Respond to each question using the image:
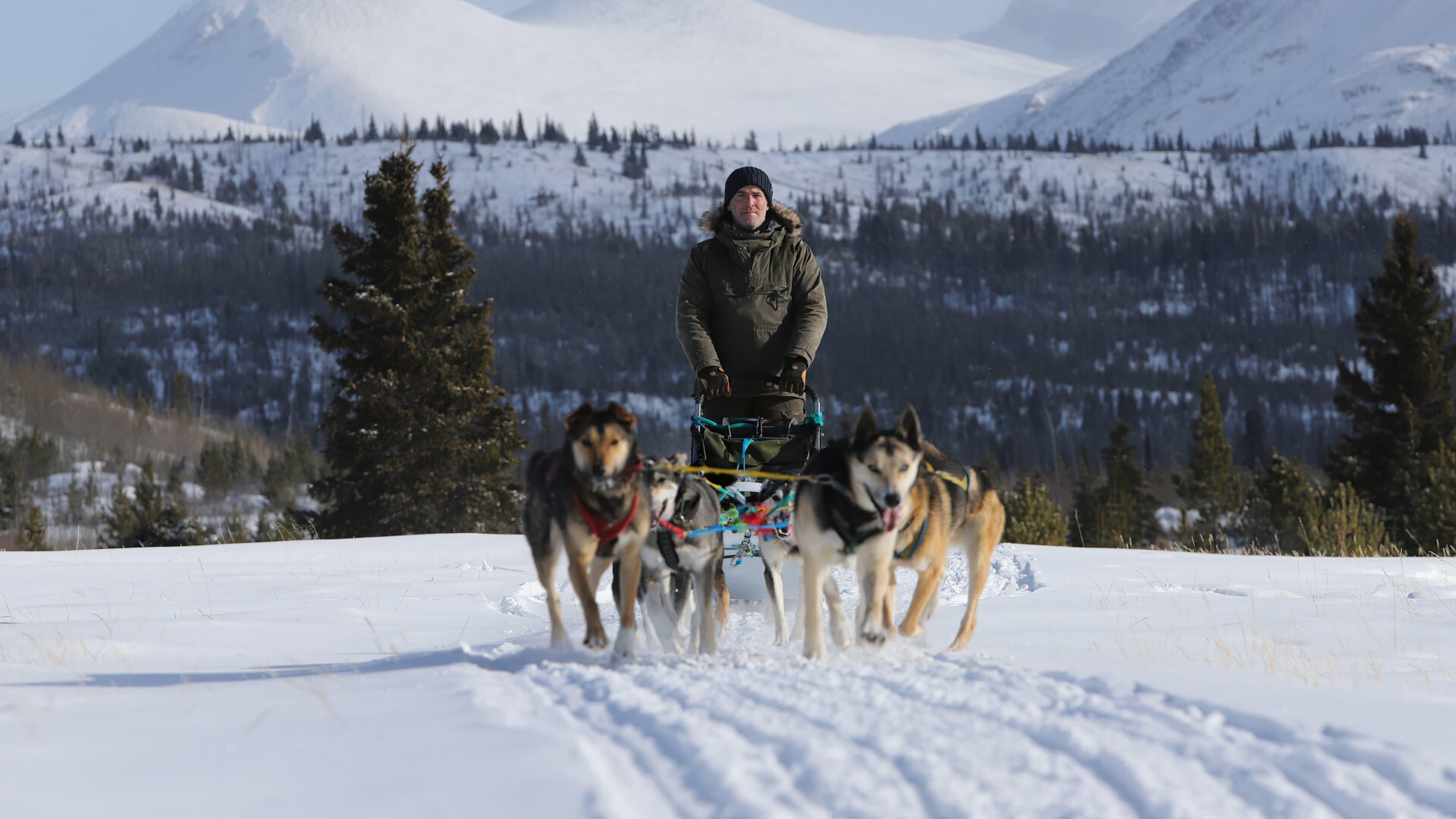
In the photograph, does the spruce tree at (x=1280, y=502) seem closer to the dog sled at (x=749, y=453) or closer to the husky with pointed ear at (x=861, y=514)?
the dog sled at (x=749, y=453)

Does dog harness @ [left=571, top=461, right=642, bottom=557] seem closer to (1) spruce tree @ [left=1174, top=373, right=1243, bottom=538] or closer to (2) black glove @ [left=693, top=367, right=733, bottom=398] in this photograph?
(2) black glove @ [left=693, top=367, right=733, bottom=398]

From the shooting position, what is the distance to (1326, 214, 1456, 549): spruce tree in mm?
31438

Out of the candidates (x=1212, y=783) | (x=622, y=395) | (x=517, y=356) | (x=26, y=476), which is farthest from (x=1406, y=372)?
(x=517, y=356)

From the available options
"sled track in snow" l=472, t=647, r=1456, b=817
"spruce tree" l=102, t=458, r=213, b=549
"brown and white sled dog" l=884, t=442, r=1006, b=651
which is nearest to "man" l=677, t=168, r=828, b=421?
"brown and white sled dog" l=884, t=442, r=1006, b=651

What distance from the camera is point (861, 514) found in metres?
4.37

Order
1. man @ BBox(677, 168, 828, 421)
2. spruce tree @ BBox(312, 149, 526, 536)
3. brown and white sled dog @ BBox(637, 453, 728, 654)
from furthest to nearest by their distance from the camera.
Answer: spruce tree @ BBox(312, 149, 526, 536) → man @ BBox(677, 168, 828, 421) → brown and white sled dog @ BBox(637, 453, 728, 654)

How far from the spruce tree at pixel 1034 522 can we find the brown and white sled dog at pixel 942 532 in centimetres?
1989

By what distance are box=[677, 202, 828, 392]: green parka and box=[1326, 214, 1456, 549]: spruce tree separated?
30.2 meters

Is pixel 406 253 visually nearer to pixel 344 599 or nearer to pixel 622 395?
pixel 344 599

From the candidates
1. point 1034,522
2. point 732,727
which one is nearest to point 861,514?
point 732,727

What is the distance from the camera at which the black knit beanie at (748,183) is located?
652 centimetres

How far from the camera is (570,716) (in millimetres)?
3588

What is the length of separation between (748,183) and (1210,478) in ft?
182

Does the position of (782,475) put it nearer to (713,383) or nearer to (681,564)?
(681,564)
